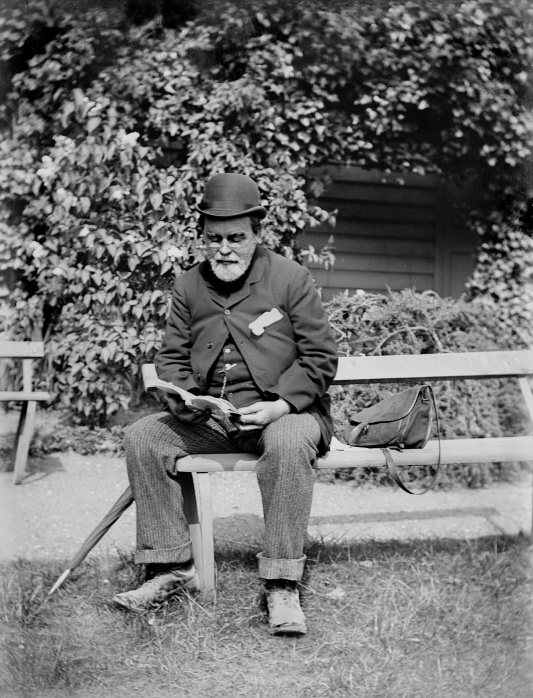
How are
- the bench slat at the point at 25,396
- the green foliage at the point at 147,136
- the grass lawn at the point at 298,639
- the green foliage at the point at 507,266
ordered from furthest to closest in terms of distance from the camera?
1. the green foliage at the point at 507,266
2. the green foliage at the point at 147,136
3. the bench slat at the point at 25,396
4. the grass lawn at the point at 298,639

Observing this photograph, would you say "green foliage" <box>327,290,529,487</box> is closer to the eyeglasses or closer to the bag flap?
the bag flap

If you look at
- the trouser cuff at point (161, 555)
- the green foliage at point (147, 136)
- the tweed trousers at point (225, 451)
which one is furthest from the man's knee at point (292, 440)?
the green foliage at point (147, 136)

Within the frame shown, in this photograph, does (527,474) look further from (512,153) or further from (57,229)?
(57,229)

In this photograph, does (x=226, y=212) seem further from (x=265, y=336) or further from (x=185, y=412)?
(x=185, y=412)

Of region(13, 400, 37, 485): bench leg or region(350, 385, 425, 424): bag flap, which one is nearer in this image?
region(350, 385, 425, 424): bag flap

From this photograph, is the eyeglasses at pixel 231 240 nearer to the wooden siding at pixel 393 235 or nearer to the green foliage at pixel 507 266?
the green foliage at pixel 507 266

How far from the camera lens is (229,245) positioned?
9.64 ft

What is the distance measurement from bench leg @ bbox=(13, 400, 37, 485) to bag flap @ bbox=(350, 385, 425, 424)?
2.15 metres

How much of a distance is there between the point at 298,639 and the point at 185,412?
0.90 metres

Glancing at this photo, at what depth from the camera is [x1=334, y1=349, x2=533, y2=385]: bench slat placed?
334 cm

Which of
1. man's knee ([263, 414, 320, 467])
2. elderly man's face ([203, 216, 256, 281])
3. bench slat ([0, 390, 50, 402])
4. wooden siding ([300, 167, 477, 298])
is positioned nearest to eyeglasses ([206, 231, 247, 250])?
elderly man's face ([203, 216, 256, 281])

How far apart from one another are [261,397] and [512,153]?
4238 millimetres

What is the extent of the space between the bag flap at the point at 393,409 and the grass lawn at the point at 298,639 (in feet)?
2.07

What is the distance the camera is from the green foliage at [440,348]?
4492 millimetres
